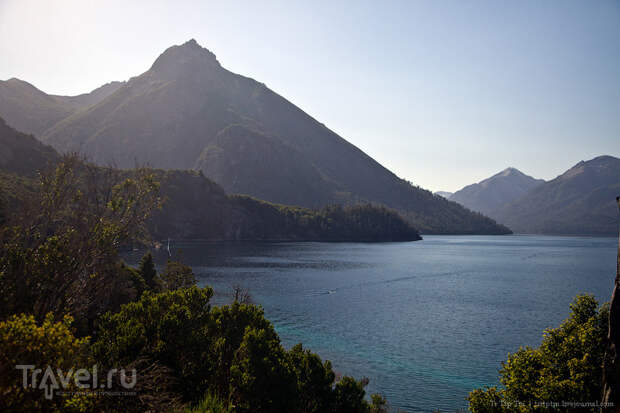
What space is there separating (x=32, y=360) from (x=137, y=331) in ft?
15.3

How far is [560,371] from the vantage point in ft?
41.5

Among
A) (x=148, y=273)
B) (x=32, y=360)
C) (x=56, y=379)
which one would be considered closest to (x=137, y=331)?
(x=56, y=379)

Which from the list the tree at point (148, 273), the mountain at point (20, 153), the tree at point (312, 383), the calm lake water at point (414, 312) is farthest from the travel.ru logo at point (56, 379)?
the mountain at point (20, 153)

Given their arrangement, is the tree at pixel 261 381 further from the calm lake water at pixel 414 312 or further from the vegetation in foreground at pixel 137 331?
the calm lake water at pixel 414 312

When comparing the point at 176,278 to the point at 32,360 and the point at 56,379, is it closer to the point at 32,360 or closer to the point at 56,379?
the point at 56,379

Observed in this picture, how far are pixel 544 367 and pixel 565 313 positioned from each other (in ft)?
143

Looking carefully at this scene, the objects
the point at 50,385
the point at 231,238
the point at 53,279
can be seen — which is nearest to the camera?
the point at 50,385

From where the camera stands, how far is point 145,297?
551 inches

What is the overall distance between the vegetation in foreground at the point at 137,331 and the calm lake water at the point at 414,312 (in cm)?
1388

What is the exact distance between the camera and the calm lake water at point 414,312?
28625mm

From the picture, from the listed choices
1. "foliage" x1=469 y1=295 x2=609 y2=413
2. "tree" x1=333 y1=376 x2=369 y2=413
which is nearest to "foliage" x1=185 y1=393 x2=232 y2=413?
"tree" x1=333 y1=376 x2=369 y2=413

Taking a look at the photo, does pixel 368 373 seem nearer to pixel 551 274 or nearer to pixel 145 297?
pixel 145 297

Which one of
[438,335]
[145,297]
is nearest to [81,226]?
[145,297]

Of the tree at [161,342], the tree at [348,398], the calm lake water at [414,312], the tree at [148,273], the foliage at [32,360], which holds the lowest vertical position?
the calm lake water at [414,312]
